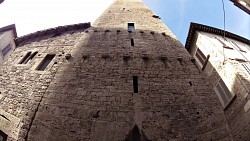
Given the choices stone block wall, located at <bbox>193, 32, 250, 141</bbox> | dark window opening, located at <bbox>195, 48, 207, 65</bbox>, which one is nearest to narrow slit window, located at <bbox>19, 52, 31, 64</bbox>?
stone block wall, located at <bbox>193, 32, 250, 141</bbox>

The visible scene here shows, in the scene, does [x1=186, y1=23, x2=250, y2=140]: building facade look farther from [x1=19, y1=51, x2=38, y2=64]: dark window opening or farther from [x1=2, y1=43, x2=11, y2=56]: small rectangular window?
[x1=2, y1=43, x2=11, y2=56]: small rectangular window

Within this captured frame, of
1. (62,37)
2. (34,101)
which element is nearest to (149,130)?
(34,101)

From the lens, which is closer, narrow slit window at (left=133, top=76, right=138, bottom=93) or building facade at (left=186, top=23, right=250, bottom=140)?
narrow slit window at (left=133, top=76, right=138, bottom=93)

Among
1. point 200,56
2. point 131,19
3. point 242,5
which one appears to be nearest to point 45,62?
point 131,19

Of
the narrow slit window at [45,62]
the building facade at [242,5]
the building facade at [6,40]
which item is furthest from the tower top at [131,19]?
the building facade at [6,40]

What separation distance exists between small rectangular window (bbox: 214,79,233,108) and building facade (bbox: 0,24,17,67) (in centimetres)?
1622

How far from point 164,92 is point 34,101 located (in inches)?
171

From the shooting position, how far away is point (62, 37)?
36.7 ft

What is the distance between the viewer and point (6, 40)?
1814 centimetres

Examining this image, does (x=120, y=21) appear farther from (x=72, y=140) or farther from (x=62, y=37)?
(x=72, y=140)

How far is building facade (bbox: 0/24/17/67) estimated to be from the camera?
17297 mm

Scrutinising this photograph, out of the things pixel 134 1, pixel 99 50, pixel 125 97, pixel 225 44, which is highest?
pixel 134 1

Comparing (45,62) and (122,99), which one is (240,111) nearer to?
(122,99)

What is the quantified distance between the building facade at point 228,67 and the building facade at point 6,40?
595 inches
